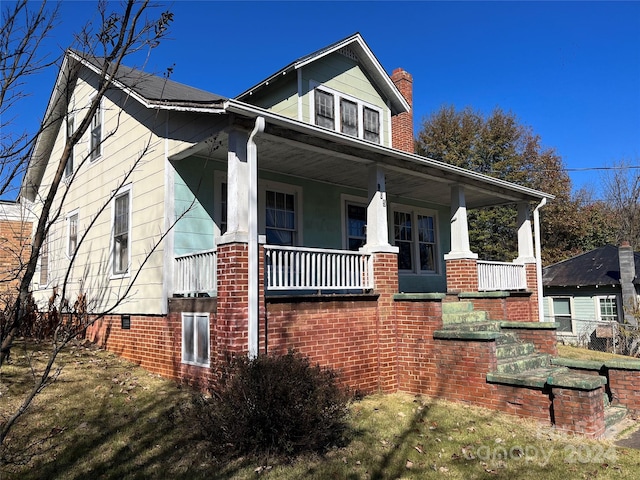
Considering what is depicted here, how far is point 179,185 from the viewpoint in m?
8.39

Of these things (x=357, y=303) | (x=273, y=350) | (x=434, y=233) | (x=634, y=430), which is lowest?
(x=634, y=430)

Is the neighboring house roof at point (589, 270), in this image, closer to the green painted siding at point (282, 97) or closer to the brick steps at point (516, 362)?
the brick steps at point (516, 362)

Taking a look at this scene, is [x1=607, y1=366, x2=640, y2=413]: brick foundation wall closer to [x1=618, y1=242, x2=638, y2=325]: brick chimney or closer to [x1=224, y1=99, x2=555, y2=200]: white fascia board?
[x1=224, y1=99, x2=555, y2=200]: white fascia board

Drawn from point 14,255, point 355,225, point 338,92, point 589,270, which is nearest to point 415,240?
point 355,225

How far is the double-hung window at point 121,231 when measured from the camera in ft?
31.3

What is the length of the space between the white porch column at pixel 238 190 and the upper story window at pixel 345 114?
487cm

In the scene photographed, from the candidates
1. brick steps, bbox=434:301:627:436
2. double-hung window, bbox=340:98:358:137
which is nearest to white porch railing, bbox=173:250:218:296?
brick steps, bbox=434:301:627:436

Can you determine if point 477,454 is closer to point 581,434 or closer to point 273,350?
point 581,434

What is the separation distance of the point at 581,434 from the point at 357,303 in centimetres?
357

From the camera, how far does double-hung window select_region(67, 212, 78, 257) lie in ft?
38.6

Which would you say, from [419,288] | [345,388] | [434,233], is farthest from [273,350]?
[434,233]

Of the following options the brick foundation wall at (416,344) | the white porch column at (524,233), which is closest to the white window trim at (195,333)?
the brick foundation wall at (416,344)

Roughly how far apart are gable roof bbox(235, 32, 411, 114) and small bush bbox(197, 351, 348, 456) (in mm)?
8012

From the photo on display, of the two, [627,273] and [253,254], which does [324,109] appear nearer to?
[253,254]
